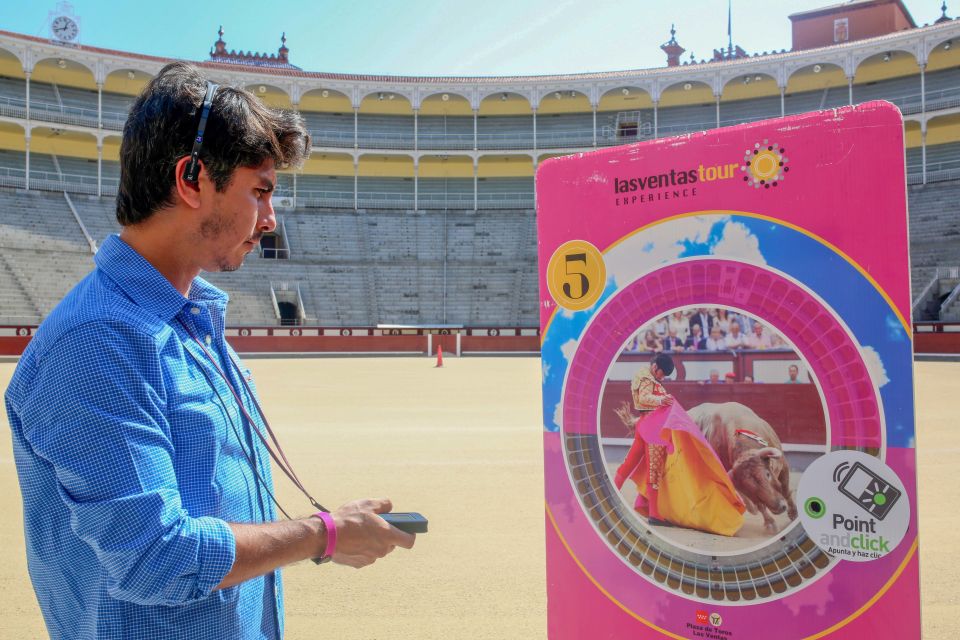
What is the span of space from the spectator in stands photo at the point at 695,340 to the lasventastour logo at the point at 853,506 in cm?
36

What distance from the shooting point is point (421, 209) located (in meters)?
33.9

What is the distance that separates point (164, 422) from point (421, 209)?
33.4m

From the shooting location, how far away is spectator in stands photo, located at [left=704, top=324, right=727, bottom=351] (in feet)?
5.54

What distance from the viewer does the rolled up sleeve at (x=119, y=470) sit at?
3.25 feet

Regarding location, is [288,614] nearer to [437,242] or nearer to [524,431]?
[524,431]

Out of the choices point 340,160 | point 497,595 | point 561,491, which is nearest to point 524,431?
point 497,595

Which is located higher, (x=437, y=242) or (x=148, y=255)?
(x=437, y=242)

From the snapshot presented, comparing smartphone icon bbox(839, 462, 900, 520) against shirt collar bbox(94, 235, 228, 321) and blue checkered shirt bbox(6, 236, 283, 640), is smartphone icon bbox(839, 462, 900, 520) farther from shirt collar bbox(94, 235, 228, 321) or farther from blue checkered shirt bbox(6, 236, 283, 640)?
shirt collar bbox(94, 235, 228, 321)

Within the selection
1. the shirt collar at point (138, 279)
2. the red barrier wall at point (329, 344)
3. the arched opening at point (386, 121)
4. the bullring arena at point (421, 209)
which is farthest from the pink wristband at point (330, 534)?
the arched opening at point (386, 121)

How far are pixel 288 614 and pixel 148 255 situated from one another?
210 cm

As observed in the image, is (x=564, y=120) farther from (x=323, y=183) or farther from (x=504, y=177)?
(x=323, y=183)

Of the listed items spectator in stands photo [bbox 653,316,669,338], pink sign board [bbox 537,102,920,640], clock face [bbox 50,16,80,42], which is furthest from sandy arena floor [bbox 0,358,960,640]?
clock face [bbox 50,16,80,42]

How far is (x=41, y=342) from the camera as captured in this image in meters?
1.07

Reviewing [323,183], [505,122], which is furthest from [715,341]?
[505,122]
